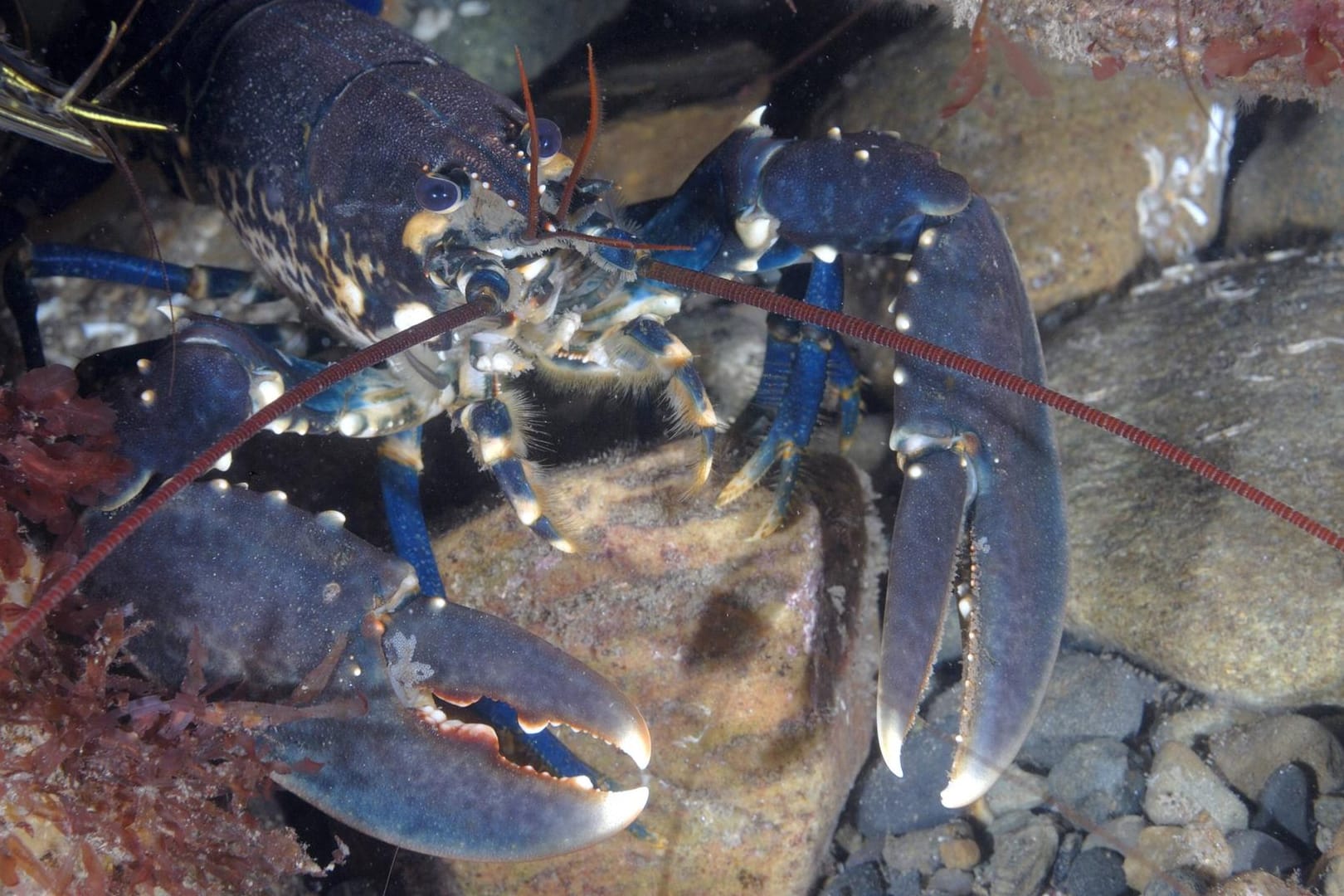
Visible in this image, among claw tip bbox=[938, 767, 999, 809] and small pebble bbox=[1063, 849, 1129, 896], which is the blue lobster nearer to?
claw tip bbox=[938, 767, 999, 809]

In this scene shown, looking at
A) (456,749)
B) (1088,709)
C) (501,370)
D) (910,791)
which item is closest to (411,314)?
(501,370)

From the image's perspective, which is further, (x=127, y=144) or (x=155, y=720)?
(x=127, y=144)

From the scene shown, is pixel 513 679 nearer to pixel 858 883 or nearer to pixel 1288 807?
pixel 858 883

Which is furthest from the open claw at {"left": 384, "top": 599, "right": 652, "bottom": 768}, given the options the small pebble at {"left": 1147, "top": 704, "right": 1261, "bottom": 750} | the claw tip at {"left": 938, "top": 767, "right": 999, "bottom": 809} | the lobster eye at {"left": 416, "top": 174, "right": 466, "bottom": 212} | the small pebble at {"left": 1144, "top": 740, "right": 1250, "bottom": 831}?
the small pebble at {"left": 1147, "top": 704, "right": 1261, "bottom": 750}

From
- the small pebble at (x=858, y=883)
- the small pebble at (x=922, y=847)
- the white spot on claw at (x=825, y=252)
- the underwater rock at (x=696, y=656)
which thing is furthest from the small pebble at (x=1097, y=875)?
the white spot on claw at (x=825, y=252)

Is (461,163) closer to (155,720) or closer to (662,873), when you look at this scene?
(155,720)

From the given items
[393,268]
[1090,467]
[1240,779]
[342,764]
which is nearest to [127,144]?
[393,268]

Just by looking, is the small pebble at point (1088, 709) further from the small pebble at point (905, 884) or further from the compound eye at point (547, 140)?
the compound eye at point (547, 140)
